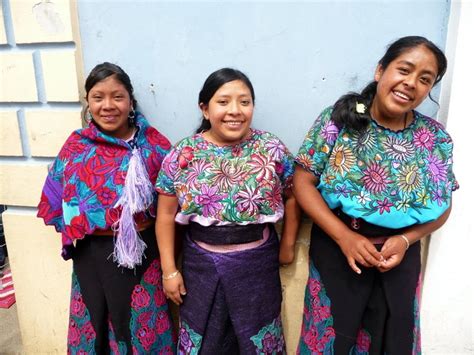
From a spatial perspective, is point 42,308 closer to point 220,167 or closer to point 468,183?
point 220,167

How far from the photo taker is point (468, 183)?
76.4 inches

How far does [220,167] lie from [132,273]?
679 mm

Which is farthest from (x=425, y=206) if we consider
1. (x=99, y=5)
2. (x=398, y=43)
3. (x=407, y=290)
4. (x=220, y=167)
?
(x=99, y=5)

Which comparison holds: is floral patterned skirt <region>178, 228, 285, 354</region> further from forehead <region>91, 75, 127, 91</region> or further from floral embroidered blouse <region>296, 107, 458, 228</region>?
forehead <region>91, 75, 127, 91</region>

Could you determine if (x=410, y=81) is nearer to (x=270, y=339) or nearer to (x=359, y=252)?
(x=359, y=252)

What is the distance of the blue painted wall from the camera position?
1.89m

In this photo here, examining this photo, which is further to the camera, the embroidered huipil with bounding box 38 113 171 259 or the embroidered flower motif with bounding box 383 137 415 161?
the embroidered huipil with bounding box 38 113 171 259

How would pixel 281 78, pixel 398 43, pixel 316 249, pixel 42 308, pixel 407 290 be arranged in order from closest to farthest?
pixel 398 43, pixel 407 290, pixel 316 249, pixel 281 78, pixel 42 308

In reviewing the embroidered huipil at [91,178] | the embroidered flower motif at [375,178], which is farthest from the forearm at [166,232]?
the embroidered flower motif at [375,178]

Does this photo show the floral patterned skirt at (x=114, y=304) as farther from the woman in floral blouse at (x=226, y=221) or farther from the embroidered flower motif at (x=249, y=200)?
the embroidered flower motif at (x=249, y=200)

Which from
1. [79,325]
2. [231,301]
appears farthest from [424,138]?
[79,325]

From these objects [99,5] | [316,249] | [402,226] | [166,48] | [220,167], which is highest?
[99,5]

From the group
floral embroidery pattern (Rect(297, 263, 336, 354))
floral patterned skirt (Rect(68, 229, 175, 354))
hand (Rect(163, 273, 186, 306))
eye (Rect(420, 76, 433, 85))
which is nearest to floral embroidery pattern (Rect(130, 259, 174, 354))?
floral patterned skirt (Rect(68, 229, 175, 354))

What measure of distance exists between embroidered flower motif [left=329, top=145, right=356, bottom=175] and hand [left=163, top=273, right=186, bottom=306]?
0.85m
